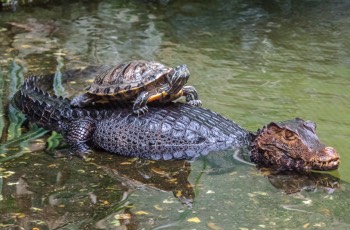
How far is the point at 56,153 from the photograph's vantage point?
6273 millimetres

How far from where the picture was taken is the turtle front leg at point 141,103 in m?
6.23

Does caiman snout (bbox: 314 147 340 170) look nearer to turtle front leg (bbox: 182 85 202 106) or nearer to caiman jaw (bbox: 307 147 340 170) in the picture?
caiman jaw (bbox: 307 147 340 170)

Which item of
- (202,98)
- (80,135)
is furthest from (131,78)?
(202,98)

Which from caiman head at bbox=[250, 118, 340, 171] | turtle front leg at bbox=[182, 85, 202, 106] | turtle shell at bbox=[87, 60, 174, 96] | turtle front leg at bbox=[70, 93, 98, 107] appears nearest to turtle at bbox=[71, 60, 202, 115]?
turtle shell at bbox=[87, 60, 174, 96]

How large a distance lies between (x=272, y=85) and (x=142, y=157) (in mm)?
3043

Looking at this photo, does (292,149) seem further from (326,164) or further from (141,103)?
(141,103)

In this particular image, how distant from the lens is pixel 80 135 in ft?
21.3

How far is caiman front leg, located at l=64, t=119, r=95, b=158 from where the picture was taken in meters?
6.45

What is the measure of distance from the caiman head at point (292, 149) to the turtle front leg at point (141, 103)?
3.56ft

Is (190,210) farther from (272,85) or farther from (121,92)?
(272,85)

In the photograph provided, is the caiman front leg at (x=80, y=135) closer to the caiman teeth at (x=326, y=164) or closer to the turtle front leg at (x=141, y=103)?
the turtle front leg at (x=141, y=103)

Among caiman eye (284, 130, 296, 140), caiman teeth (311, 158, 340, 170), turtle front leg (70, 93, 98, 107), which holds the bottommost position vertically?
caiman teeth (311, 158, 340, 170)

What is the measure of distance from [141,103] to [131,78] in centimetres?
26

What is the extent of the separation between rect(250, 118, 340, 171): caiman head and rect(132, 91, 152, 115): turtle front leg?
109 cm
